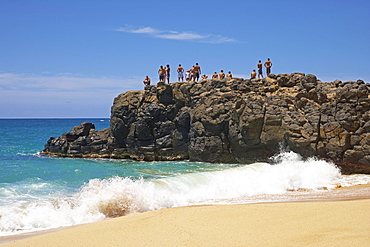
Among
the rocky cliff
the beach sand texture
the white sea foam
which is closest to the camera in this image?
the beach sand texture

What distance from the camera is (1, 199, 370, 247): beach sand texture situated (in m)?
6.29

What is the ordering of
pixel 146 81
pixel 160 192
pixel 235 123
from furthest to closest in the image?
pixel 146 81, pixel 235 123, pixel 160 192

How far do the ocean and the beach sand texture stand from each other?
1954 millimetres

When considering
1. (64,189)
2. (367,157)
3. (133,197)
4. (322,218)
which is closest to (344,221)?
(322,218)

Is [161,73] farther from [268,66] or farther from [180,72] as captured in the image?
[268,66]

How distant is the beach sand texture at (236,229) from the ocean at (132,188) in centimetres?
195

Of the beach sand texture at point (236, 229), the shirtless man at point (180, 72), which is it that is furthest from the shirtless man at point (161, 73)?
the beach sand texture at point (236, 229)

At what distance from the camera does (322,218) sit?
7.52 metres

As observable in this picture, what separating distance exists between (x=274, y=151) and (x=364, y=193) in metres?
9.33

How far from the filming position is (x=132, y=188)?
11.5 meters

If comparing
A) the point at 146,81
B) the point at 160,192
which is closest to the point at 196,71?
the point at 146,81

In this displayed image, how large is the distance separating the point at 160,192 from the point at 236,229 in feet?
18.1

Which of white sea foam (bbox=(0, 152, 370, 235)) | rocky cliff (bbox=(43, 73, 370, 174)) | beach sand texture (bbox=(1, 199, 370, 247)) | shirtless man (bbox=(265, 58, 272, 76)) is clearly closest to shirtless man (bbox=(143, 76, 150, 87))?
rocky cliff (bbox=(43, 73, 370, 174))

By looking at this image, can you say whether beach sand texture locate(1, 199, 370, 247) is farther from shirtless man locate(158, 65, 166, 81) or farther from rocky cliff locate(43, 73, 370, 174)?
shirtless man locate(158, 65, 166, 81)
